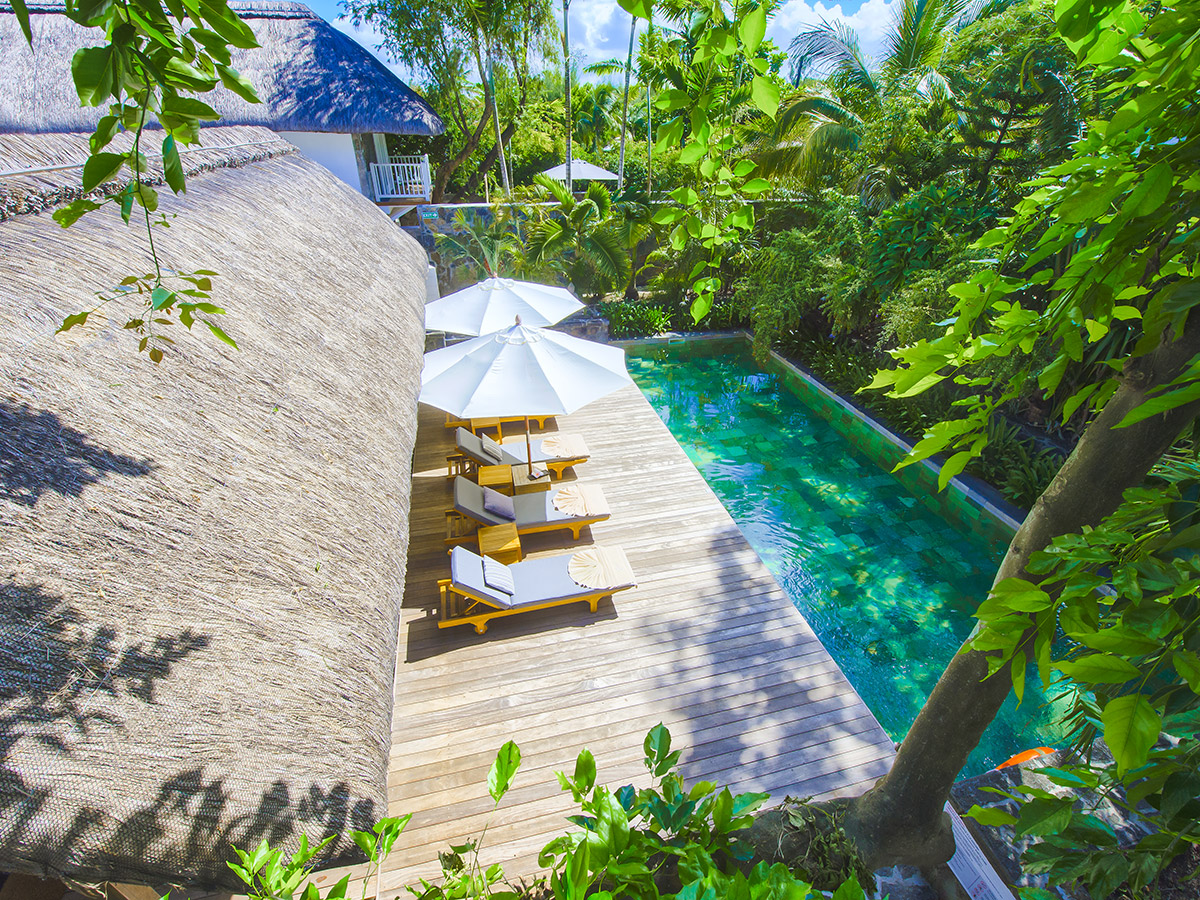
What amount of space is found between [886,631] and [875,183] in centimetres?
843

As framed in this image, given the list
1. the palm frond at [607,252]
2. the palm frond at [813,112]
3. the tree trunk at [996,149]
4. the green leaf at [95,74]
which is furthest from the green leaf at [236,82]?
the palm frond at [813,112]

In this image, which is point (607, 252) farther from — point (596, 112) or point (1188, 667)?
point (596, 112)

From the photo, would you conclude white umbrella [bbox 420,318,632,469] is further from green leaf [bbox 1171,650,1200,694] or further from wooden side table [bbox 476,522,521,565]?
green leaf [bbox 1171,650,1200,694]

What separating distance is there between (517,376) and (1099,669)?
5.85 m

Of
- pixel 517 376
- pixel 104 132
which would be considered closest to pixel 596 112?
pixel 517 376

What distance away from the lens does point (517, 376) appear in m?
6.32

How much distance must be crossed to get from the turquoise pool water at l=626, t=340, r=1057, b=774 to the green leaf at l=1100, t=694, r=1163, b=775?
16.4 ft

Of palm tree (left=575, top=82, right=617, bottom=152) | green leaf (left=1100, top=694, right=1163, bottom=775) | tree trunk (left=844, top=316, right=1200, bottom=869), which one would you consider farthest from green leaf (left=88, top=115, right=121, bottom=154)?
palm tree (left=575, top=82, right=617, bottom=152)

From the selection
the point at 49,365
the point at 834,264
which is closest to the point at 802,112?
the point at 834,264

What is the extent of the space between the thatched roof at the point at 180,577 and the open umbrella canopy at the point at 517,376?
1621 millimetres

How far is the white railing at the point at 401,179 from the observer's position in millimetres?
14453

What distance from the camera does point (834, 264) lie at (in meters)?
11.0

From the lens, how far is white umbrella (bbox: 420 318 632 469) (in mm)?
6070

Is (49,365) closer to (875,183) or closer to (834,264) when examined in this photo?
(834,264)
